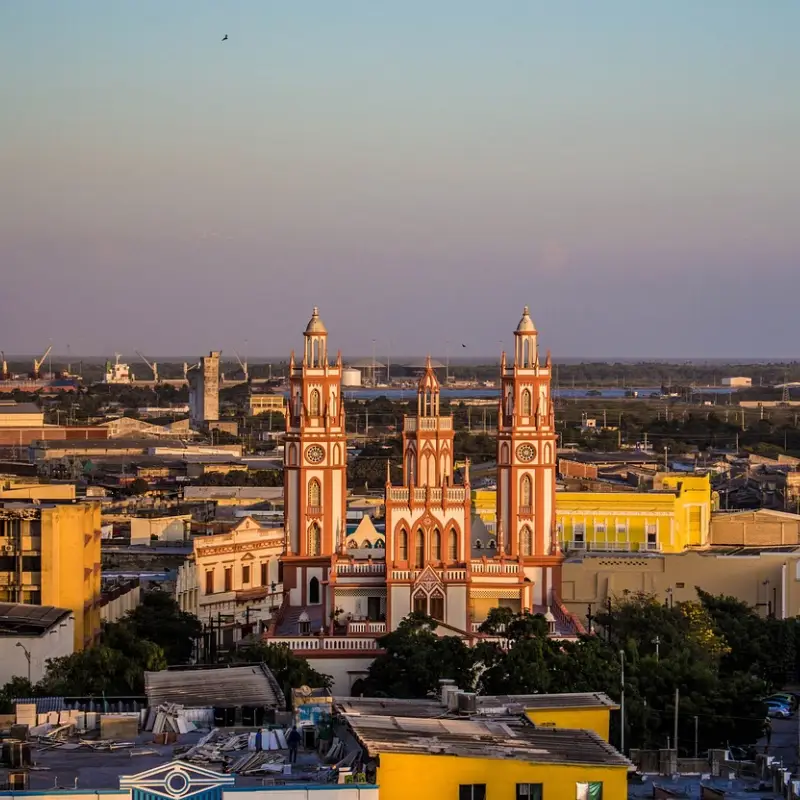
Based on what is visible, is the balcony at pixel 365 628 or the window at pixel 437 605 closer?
the balcony at pixel 365 628

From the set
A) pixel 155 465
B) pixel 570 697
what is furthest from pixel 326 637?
pixel 155 465

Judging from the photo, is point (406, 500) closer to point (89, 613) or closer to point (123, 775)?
point (89, 613)

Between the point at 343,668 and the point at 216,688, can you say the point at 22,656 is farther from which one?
the point at 216,688

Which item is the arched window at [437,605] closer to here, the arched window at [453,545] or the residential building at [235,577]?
the arched window at [453,545]

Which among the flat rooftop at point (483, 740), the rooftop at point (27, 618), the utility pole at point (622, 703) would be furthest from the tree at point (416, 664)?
the flat rooftop at point (483, 740)

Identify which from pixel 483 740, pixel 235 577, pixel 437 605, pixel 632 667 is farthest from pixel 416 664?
pixel 235 577

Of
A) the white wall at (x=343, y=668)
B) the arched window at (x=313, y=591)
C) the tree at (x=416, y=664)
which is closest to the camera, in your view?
the tree at (x=416, y=664)

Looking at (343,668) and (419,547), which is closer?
(343,668)
